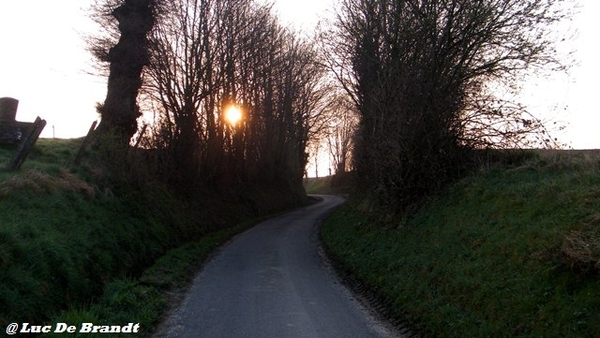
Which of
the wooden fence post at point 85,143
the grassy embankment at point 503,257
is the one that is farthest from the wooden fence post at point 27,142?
the grassy embankment at point 503,257

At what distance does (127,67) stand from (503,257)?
60.3 ft

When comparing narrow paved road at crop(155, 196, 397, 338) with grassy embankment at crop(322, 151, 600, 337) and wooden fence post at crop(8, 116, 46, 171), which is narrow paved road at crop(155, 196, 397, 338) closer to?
grassy embankment at crop(322, 151, 600, 337)

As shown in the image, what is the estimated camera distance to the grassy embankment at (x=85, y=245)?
329 inches

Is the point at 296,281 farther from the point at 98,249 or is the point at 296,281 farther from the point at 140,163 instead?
the point at 140,163

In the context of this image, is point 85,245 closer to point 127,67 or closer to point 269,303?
point 269,303

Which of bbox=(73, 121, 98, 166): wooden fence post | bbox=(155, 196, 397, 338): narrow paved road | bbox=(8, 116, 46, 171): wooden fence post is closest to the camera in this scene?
bbox=(155, 196, 397, 338): narrow paved road

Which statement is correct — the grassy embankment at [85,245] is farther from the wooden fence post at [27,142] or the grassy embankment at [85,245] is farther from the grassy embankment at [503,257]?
the grassy embankment at [503,257]

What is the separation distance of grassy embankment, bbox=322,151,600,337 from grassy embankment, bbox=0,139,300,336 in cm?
475

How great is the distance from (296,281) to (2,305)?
22.6 feet

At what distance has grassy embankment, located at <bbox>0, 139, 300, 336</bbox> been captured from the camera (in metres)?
8.35

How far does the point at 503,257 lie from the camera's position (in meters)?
8.62

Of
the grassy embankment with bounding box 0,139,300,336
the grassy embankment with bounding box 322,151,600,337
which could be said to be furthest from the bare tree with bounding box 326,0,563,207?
the grassy embankment with bounding box 0,139,300,336

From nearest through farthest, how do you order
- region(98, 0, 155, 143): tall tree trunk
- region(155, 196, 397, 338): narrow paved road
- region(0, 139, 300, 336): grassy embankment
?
region(0, 139, 300, 336): grassy embankment, region(155, 196, 397, 338): narrow paved road, region(98, 0, 155, 143): tall tree trunk

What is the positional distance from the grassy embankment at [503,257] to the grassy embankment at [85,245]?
4750mm
